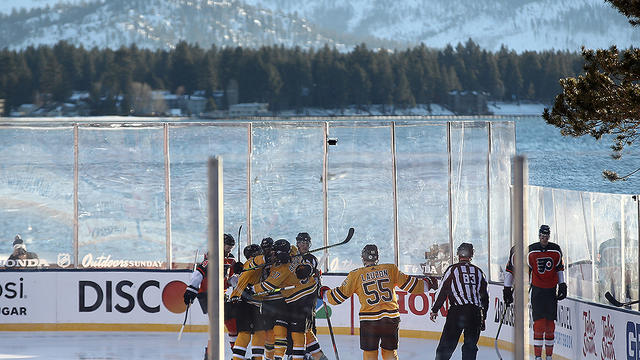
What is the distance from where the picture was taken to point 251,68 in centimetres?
9331

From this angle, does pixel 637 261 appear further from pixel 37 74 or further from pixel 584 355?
pixel 37 74

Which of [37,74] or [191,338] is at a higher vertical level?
[37,74]

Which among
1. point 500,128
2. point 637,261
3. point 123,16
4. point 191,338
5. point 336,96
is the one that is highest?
point 123,16

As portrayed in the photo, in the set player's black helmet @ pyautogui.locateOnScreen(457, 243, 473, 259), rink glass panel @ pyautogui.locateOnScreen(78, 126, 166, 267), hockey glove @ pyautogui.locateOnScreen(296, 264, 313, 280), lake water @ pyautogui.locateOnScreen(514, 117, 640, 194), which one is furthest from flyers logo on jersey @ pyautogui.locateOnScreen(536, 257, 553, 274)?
lake water @ pyautogui.locateOnScreen(514, 117, 640, 194)

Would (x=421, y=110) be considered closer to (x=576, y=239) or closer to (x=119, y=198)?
(x=119, y=198)

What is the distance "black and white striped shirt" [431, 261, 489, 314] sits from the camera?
31.6ft

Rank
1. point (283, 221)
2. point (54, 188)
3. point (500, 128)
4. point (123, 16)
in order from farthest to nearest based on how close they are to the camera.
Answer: point (123, 16) → point (54, 188) → point (283, 221) → point (500, 128)

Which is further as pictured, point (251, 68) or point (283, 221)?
point (251, 68)

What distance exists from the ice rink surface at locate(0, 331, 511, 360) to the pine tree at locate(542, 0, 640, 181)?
2.92m

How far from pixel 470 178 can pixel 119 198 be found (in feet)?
89.7

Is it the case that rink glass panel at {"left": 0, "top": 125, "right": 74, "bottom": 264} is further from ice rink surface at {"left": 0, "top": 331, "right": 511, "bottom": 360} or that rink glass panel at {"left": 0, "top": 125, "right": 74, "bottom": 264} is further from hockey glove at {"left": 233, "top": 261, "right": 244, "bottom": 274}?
hockey glove at {"left": 233, "top": 261, "right": 244, "bottom": 274}

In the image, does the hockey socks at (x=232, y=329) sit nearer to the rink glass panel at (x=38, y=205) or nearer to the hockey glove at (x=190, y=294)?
the hockey glove at (x=190, y=294)

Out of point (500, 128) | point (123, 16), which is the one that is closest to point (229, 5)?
point (123, 16)

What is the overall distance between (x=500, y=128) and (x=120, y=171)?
42311 mm
